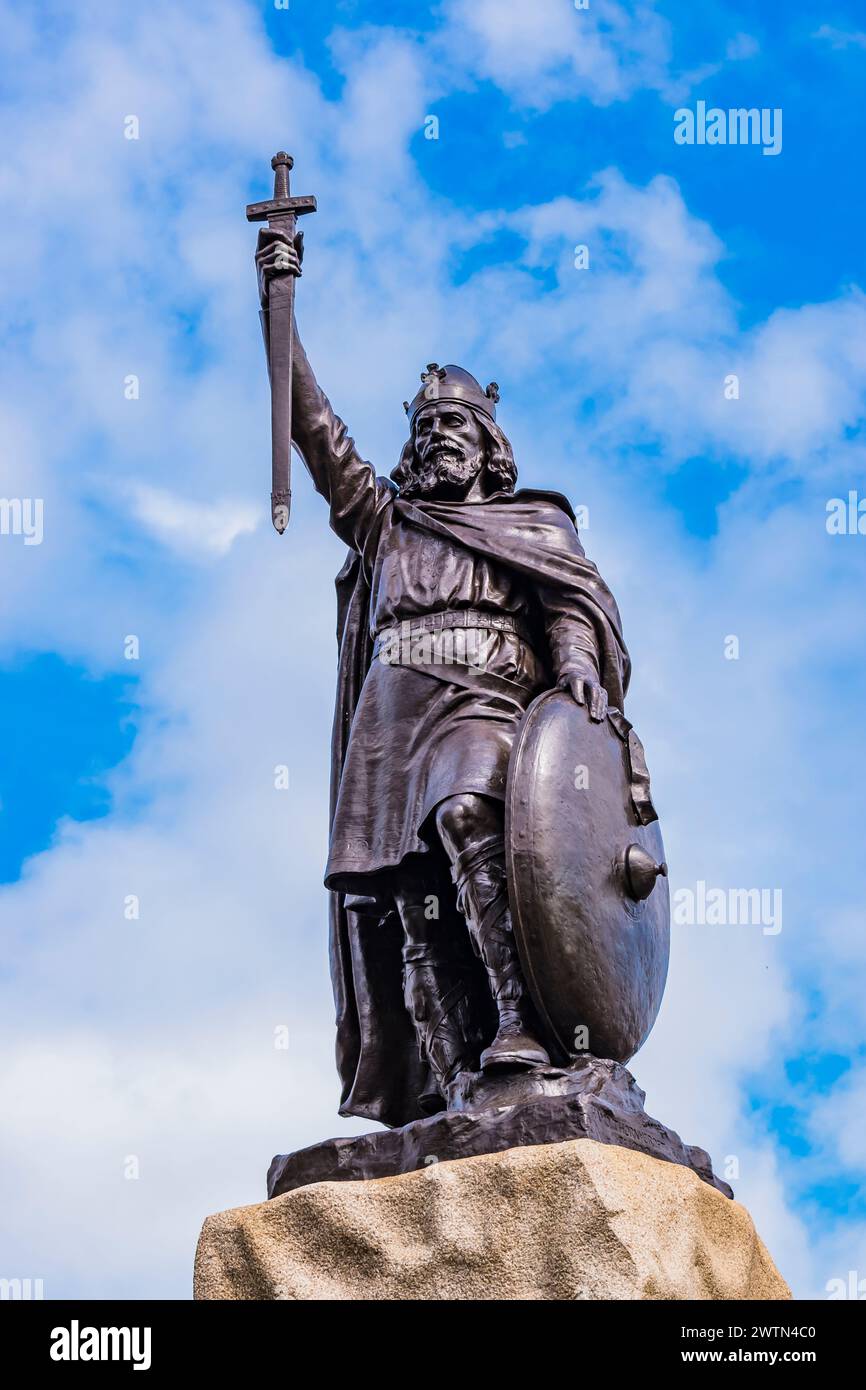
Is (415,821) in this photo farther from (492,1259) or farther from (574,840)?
(492,1259)

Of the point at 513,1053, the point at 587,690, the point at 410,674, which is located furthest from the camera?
the point at 410,674

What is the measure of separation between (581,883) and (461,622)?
1.57 m

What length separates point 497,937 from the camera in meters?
8.01

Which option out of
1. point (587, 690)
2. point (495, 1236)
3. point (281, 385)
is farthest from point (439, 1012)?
point (281, 385)

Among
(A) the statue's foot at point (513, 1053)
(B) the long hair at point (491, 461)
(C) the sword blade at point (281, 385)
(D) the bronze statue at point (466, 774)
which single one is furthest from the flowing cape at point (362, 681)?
(A) the statue's foot at point (513, 1053)

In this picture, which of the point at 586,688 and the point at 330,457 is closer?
the point at 586,688

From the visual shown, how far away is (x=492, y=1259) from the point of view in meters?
7.07

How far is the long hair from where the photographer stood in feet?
32.0

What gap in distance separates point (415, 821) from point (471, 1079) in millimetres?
1221

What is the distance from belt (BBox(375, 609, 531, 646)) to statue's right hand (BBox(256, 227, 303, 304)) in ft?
5.86

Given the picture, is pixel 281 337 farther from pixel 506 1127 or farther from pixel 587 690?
pixel 506 1127

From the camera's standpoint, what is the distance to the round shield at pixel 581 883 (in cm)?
787

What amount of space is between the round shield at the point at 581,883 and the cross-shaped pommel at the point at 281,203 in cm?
282
